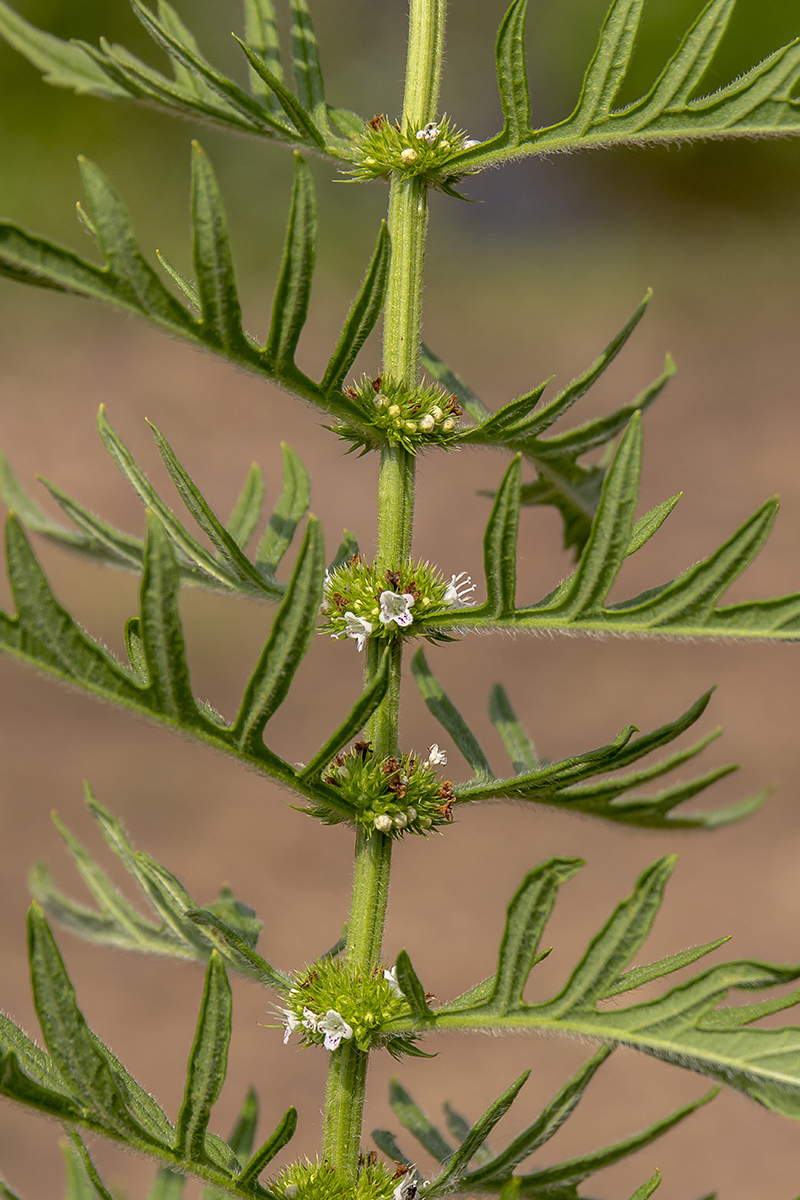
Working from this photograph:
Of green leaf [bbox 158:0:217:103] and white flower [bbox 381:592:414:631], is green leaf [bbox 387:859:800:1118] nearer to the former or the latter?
white flower [bbox 381:592:414:631]

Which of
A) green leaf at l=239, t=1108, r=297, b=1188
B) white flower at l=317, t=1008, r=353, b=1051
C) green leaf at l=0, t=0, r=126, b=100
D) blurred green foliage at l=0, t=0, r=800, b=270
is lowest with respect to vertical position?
green leaf at l=239, t=1108, r=297, b=1188

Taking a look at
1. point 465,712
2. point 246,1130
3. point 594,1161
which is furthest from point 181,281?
point 465,712

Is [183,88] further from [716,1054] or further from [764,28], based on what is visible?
[764,28]

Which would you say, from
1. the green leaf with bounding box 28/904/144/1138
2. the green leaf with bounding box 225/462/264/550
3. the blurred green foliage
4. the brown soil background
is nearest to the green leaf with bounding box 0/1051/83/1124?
the green leaf with bounding box 28/904/144/1138

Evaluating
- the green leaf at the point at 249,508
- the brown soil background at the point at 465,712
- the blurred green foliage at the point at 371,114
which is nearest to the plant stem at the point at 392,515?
the green leaf at the point at 249,508

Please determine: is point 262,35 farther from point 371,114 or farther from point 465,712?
point 371,114
